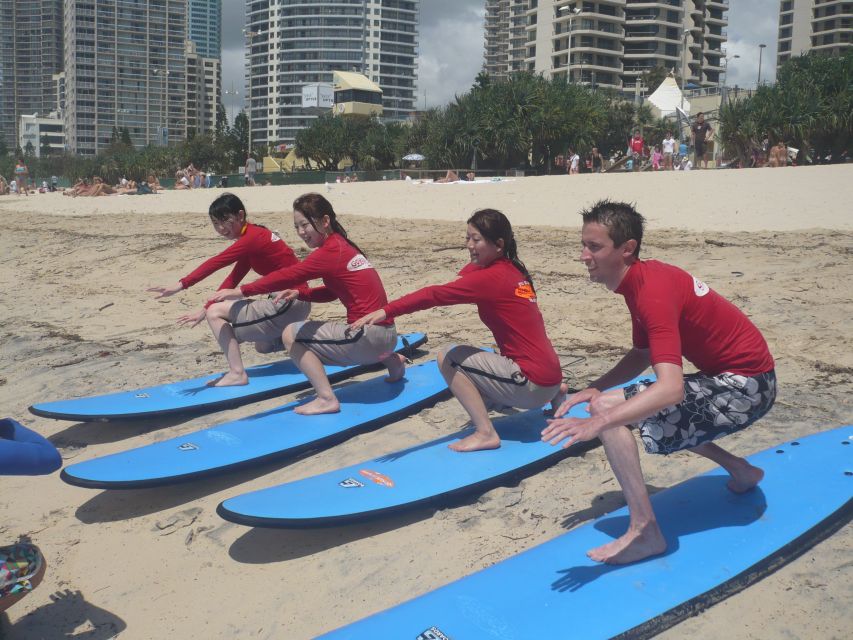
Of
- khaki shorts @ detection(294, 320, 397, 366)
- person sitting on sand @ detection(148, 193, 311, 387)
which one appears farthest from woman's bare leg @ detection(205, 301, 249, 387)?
khaki shorts @ detection(294, 320, 397, 366)

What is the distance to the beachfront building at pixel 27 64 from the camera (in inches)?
6590

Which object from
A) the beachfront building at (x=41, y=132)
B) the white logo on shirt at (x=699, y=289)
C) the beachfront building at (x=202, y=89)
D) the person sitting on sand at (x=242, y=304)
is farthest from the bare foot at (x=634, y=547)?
the beachfront building at (x=202, y=89)

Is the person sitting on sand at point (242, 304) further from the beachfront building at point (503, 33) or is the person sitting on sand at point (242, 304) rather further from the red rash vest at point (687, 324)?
the beachfront building at point (503, 33)

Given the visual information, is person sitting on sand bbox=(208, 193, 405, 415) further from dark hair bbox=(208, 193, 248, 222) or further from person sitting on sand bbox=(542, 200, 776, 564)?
person sitting on sand bbox=(542, 200, 776, 564)

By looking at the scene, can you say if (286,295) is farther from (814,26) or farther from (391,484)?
(814,26)

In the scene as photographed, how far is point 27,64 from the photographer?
17538 centimetres

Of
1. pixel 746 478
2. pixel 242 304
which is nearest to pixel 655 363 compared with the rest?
pixel 746 478

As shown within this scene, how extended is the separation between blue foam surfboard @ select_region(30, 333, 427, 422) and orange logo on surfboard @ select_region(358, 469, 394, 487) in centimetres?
179

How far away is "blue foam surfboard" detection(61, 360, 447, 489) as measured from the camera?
411cm

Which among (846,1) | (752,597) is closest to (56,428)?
(752,597)

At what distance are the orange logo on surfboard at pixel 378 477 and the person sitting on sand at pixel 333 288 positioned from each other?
1.06m

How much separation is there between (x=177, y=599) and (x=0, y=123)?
208 m

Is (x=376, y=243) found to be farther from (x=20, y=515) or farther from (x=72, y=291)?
(x=20, y=515)

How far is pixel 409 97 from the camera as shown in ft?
490
